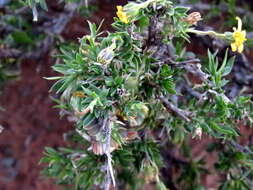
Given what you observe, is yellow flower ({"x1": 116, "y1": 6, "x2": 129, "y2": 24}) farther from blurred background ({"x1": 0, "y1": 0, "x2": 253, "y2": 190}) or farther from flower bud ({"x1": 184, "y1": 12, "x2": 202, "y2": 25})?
blurred background ({"x1": 0, "y1": 0, "x2": 253, "y2": 190})

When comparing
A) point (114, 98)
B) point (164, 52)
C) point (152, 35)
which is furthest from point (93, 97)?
point (164, 52)

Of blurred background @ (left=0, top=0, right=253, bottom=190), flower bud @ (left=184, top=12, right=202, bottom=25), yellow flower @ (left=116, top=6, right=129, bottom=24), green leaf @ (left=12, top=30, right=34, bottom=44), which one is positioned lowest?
blurred background @ (left=0, top=0, right=253, bottom=190)

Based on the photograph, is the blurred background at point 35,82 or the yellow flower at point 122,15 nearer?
the yellow flower at point 122,15

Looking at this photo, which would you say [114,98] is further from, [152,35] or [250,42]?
[250,42]

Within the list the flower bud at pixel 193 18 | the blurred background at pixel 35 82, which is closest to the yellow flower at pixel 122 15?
the flower bud at pixel 193 18

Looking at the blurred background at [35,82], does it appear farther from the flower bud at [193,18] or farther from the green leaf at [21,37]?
the flower bud at [193,18]

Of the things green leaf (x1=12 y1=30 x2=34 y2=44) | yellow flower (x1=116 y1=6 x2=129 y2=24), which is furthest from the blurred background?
yellow flower (x1=116 y1=6 x2=129 y2=24)

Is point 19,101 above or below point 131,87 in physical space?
below

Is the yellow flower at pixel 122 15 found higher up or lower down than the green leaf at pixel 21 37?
higher up

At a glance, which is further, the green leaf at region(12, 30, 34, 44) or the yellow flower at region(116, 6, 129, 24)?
the green leaf at region(12, 30, 34, 44)
